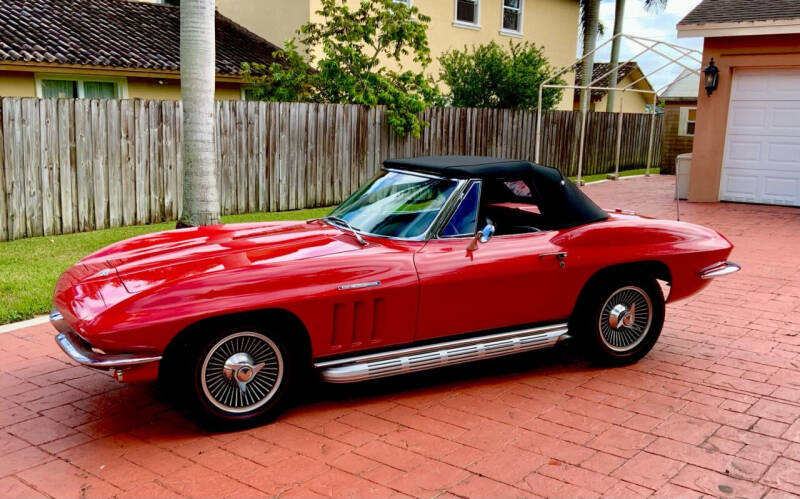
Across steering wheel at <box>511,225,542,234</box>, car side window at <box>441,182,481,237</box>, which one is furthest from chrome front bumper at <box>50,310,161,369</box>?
steering wheel at <box>511,225,542,234</box>

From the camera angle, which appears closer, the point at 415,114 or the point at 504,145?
the point at 415,114

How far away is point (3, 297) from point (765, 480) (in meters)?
6.51

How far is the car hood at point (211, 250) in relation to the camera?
4.27 m

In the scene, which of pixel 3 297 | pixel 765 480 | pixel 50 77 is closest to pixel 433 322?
pixel 765 480

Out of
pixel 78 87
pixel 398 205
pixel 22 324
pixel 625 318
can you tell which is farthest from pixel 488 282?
pixel 78 87

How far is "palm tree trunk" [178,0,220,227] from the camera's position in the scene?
311 inches

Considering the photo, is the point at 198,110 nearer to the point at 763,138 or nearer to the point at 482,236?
the point at 482,236

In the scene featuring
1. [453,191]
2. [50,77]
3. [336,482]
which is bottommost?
[336,482]

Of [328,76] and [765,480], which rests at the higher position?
[328,76]

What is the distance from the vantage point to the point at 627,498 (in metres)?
3.58

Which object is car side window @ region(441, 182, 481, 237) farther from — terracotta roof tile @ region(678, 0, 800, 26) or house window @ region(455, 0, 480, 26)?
house window @ region(455, 0, 480, 26)

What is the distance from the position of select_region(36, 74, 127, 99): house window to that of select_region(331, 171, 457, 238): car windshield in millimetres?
12585

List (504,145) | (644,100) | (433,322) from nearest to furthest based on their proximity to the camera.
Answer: (433,322)
(504,145)
(644,100)

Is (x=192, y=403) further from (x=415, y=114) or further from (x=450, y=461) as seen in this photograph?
(x=415, y=114)
